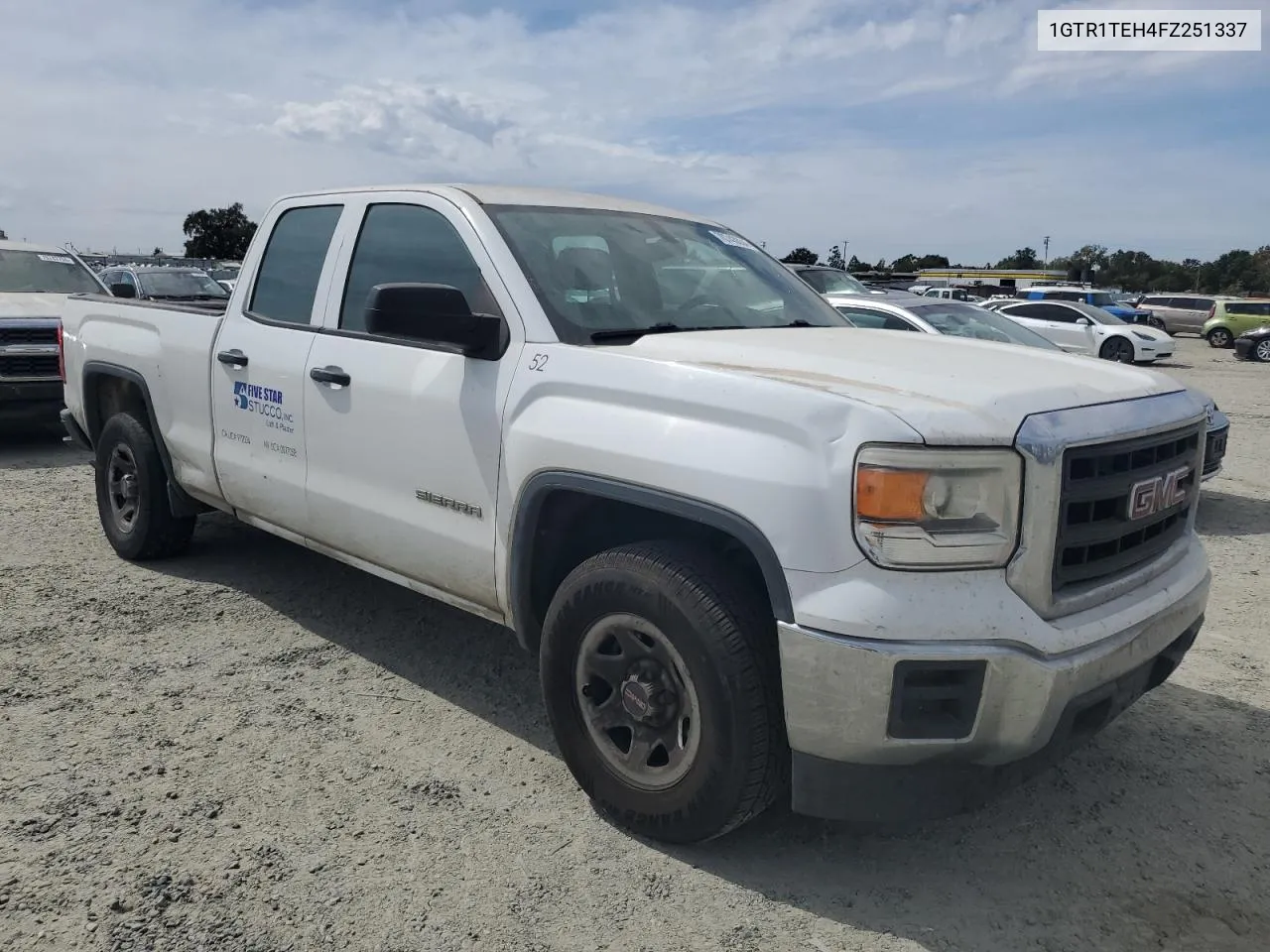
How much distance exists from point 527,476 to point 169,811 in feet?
4.82

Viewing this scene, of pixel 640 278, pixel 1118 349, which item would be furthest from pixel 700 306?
pixel 1118 349

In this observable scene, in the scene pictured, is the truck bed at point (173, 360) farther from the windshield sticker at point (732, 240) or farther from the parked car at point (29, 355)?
the parked car at point (29, 355)

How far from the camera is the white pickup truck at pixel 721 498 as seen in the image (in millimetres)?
2434

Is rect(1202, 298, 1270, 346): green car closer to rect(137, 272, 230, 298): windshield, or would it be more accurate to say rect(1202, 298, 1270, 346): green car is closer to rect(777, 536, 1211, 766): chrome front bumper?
rect(137, 272, 230, 298): windshield

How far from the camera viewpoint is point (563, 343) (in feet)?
10.4

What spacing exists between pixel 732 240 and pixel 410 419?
1.64 metres

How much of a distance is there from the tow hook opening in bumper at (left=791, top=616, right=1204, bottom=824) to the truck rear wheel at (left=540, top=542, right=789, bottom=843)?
0.16m

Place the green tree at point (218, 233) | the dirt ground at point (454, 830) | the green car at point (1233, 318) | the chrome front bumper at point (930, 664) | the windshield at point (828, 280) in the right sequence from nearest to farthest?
the chrome front bumper at point (930, 664)
the dirt ground at point (454, 830)
the windshield at point (828, 280)
the green car at point (1233, 318)
the green tree at point (218, 233)

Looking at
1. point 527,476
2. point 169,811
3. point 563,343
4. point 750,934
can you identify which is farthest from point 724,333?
point 169,811

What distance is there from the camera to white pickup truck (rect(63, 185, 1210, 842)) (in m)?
2.43

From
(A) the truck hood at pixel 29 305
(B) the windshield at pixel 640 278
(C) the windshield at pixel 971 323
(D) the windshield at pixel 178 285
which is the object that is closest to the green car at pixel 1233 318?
(C) the windshield at pixel 971 323

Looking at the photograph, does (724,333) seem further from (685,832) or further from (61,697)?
(61,697)

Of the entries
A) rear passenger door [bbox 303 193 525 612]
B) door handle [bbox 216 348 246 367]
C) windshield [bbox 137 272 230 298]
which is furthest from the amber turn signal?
windshield [bbox 137 272 230 298]

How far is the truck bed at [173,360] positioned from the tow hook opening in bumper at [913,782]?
129 inches
